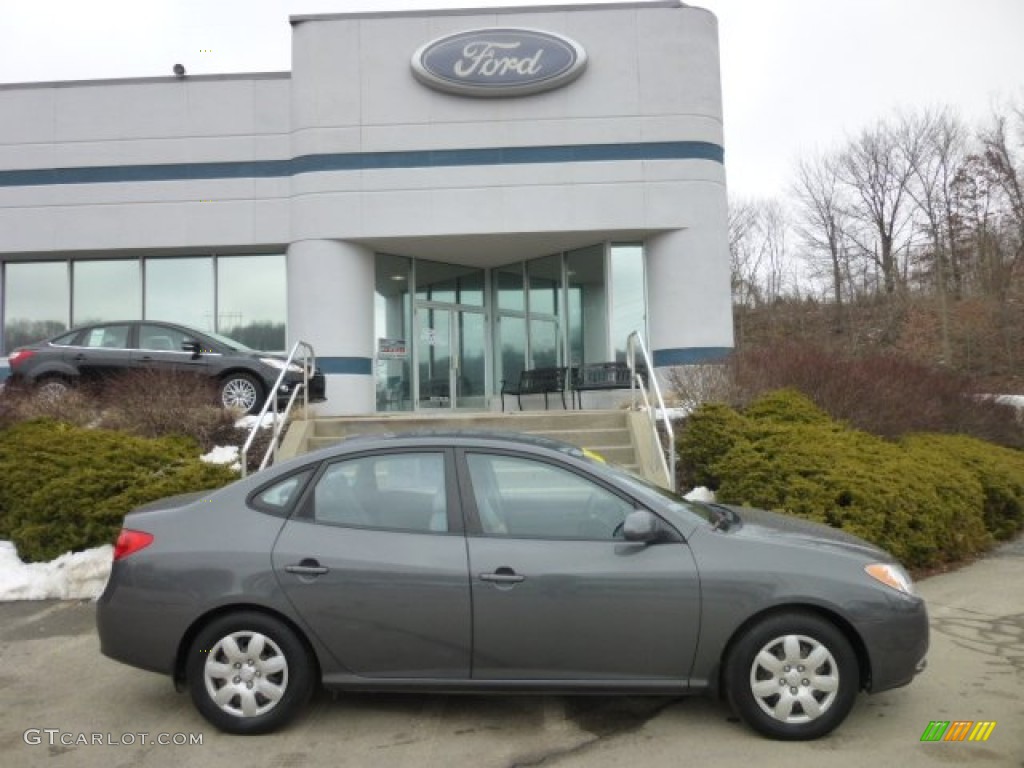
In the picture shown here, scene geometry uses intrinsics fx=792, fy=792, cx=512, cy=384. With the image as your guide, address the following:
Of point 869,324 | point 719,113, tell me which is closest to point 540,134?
point 719,113

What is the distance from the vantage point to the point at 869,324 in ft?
121

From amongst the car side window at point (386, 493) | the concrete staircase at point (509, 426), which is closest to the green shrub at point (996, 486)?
the concrete staircase at point (509, 426)

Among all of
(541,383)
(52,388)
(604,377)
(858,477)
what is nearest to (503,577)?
(858,477)

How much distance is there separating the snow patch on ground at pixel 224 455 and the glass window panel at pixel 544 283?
27.4 feet

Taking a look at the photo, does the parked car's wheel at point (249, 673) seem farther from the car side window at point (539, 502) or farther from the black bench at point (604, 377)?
the black bench at point (604, 377)

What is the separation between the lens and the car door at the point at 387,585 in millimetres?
3674

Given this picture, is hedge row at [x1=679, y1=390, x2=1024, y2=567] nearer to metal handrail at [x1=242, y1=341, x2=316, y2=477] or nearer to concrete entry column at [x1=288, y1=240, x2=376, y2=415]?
metal handrail at [x1=242, y1=341, x2=316, y2=477]

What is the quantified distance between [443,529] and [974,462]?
7081 mm

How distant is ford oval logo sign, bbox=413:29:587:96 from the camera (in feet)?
46.1

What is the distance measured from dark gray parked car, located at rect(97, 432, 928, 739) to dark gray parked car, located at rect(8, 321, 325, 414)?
6.91m

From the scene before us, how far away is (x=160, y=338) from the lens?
36.7 feet

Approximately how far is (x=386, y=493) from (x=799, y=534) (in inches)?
81.7

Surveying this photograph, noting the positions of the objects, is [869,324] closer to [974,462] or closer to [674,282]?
[674,282]

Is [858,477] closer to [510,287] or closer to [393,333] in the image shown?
[393,333]
